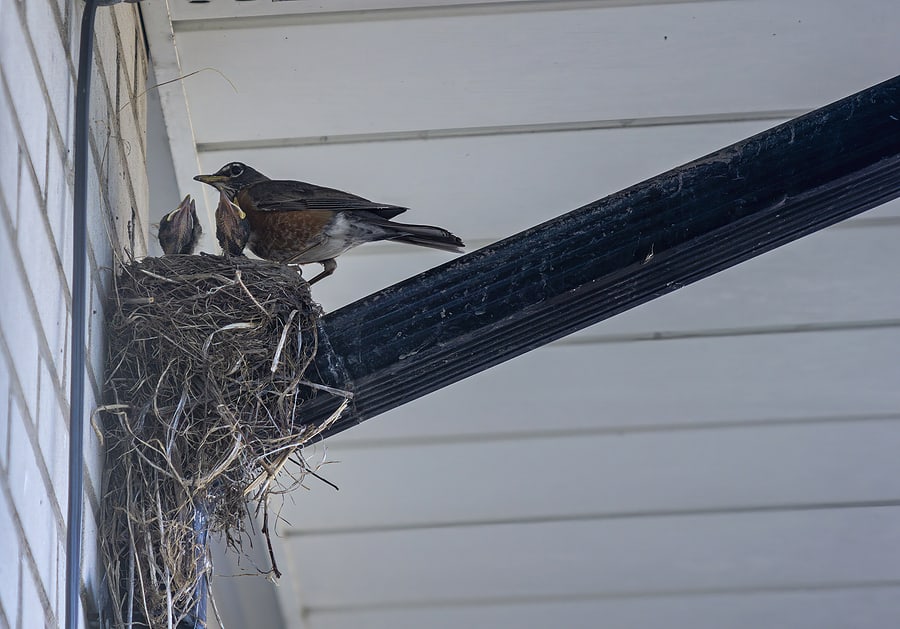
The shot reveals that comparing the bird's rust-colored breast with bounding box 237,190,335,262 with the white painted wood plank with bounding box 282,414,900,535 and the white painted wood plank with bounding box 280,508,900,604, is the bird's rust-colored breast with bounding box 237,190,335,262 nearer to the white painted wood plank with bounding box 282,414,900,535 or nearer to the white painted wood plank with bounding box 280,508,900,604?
the white painted wood plank with bounding box 282,414,900,535

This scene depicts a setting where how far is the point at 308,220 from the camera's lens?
285cm

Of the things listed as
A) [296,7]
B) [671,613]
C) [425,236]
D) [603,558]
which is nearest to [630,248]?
[425,236]

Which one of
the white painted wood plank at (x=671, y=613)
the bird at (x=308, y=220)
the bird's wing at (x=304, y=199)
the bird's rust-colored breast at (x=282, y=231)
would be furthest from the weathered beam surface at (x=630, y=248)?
the white painted wood plank at (x=671, y=613)

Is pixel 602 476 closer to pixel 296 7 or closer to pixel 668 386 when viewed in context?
pixel 668 386

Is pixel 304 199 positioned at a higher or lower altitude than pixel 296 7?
lower

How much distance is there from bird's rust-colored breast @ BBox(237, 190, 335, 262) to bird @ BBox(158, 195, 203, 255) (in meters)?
0.21

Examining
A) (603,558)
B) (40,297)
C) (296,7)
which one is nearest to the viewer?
(40,297)

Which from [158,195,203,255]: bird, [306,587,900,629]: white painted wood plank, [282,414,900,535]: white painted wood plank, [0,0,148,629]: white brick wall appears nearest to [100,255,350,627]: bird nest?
[0,0,148,629]: white brick wall

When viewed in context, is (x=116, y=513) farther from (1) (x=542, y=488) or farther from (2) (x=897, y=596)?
(2) (x=897, y=596)

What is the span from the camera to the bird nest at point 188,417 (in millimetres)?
1784

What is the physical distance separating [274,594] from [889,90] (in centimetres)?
208

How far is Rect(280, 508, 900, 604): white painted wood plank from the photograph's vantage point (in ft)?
10.8

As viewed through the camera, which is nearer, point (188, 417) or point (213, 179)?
point (188, 417)

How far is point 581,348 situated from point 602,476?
1.47 ft
